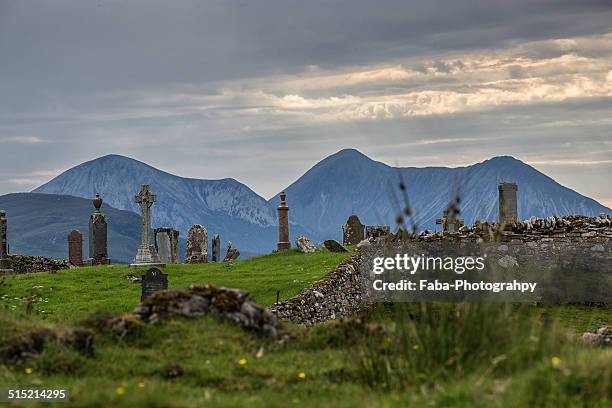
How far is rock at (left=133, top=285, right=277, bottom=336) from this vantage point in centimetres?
1311

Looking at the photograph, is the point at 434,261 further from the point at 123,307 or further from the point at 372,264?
the point at 123,307

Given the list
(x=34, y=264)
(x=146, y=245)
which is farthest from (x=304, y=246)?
(x=34, y=264)

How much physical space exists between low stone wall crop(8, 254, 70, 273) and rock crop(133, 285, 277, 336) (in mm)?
31839

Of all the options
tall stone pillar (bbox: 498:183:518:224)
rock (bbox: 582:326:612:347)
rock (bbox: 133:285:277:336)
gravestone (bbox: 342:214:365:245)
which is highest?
tall stone pillar (bbox: 498:183:518:224)

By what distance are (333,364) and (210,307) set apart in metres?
2.42

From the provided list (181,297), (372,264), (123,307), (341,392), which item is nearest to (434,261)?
(372,264)

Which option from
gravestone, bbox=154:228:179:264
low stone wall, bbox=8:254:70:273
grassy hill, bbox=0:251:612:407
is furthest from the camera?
low stone wall, bbox=8:254:70:273

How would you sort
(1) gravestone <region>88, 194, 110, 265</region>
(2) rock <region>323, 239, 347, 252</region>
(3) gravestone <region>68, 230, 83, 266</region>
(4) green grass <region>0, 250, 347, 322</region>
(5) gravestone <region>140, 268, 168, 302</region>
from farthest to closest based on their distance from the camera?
(3) gravestone <region>68, 230, 83, 266</region>, (1) gravestone <region>88, 194, 110, 265</region>, (2) rock <region>323, 239, 347, 252</region>, (4) green grass <region>0, 250, 347, 322</region>, (5) gravestone <region>140, 268, 168, 302</region>

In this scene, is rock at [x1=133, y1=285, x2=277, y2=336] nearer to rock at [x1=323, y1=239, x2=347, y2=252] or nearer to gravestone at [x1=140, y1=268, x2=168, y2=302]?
gravestone at [x1=140, y1=268, x2=168, y2=302]

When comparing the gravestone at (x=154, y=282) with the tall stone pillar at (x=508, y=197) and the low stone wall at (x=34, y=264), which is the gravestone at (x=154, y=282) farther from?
the low stone wall at (x=34, y=264)

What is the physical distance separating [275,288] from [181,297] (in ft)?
45.5

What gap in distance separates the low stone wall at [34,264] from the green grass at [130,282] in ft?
33.9

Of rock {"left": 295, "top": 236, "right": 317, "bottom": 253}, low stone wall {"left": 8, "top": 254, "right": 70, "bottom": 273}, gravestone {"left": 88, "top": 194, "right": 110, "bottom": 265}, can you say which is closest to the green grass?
rock {"left": 295, "top": 236, "right": 317, "bottom": 253}

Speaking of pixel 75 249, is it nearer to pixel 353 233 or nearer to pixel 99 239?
pixel 99 239
